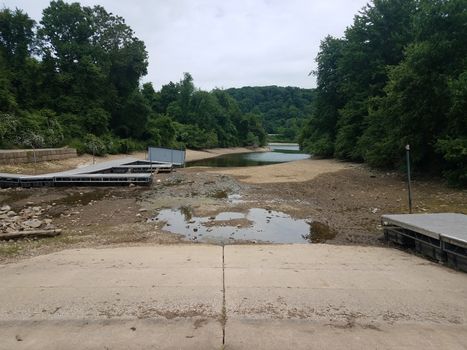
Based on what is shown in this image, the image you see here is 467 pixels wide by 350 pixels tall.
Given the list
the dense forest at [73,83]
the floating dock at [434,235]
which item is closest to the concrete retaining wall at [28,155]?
the dense forest at [73,83]

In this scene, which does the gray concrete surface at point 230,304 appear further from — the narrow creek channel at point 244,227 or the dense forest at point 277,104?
the dense forest at point 277,104

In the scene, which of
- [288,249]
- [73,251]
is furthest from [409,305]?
[73,251]

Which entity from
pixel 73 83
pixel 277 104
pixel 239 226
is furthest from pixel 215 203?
pixel 277 104

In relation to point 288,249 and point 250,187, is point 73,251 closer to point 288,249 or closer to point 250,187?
point 288,249

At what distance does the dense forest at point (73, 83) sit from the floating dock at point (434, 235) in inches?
1111

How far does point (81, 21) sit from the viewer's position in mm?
41562

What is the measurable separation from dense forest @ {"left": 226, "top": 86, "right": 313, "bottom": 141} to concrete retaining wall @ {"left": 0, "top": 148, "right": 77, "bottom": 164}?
11552 centimetres

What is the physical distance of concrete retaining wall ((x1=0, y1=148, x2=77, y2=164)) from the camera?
2239 cm

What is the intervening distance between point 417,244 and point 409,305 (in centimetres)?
375

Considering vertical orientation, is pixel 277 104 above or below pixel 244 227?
above

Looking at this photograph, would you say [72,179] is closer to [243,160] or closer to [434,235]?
[434,235]

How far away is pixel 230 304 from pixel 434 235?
4.74 meters

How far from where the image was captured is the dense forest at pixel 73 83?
32.0m

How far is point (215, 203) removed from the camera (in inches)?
577
